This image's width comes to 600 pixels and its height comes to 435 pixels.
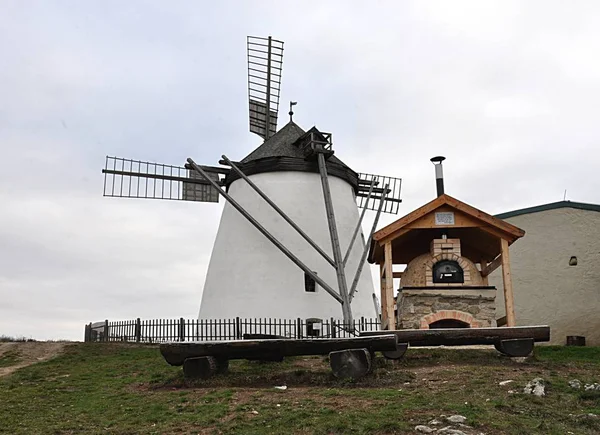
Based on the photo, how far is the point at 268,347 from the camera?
39.9ft

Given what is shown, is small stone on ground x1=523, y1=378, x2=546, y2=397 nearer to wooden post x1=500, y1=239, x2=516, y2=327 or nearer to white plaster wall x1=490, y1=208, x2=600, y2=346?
wooden post x1=500, y1=239, x2=516, y2=327

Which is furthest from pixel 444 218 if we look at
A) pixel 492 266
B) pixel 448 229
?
pixel 492 266

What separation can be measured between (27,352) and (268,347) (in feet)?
32.9

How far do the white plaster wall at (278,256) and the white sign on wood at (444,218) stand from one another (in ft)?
22.8

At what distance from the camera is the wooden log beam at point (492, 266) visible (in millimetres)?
16750

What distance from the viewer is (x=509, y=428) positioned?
814 centimetres

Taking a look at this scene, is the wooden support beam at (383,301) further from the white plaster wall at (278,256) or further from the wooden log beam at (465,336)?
the white plaster wall at (278,256)

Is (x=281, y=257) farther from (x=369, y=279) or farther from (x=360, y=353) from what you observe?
(x=360, y=353)

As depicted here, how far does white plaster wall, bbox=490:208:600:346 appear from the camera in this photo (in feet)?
66.9

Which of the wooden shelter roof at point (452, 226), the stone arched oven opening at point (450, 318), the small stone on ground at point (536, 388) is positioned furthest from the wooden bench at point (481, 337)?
the wooden shelter roof at point (452, 226)

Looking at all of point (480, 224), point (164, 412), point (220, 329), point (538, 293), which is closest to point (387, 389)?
point (164, 412)

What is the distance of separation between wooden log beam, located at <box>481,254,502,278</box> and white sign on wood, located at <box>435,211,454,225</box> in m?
1.56

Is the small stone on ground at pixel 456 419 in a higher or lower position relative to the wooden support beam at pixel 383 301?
lower

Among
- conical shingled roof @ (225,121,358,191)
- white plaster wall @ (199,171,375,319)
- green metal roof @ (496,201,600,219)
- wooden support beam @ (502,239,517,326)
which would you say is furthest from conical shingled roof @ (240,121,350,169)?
wooden support beam @ (502,239,517,326)
